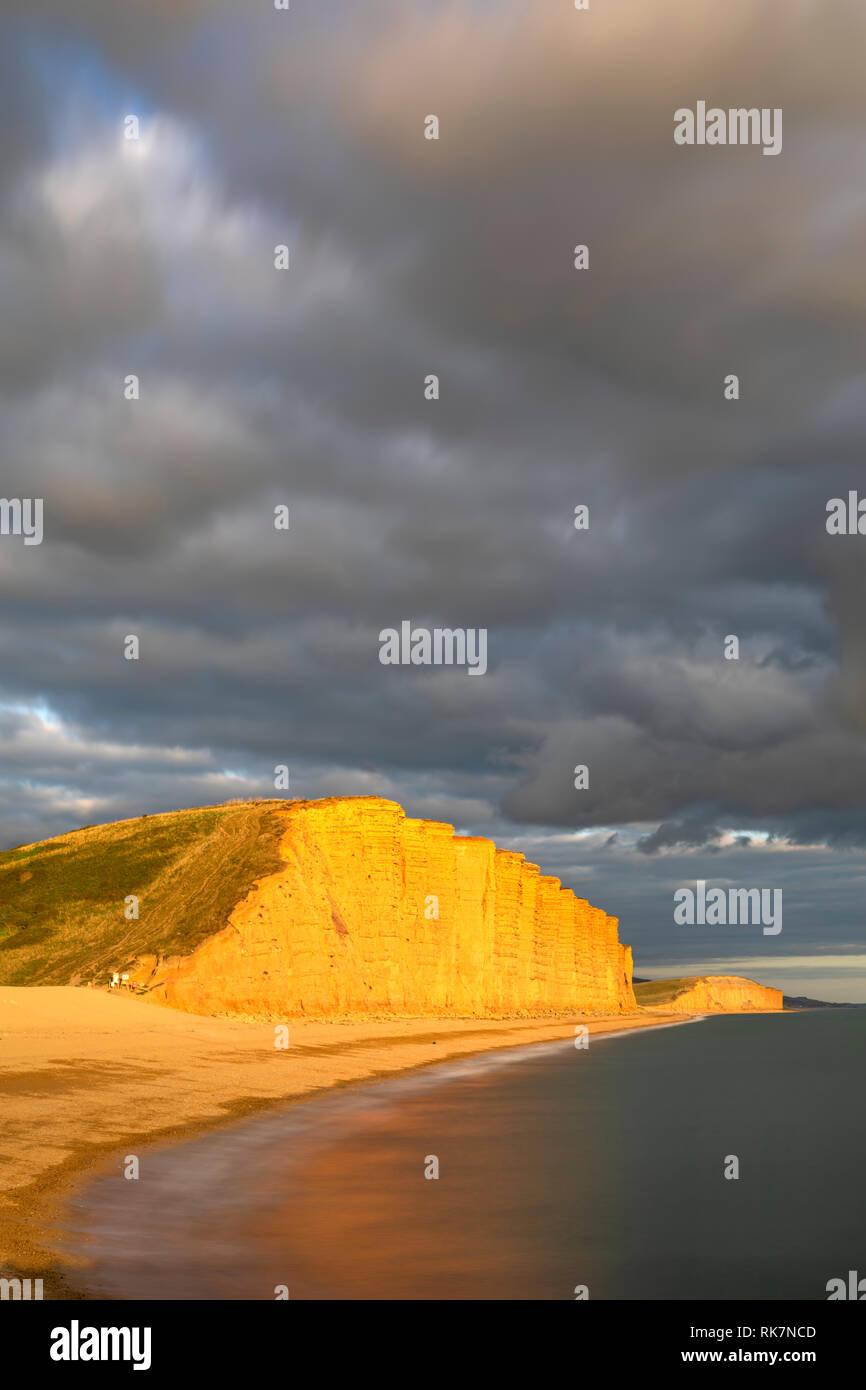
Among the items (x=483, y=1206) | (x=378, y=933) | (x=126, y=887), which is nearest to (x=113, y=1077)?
(x=483, y=1206)

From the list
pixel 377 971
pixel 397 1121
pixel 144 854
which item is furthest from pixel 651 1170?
pixel 144 854

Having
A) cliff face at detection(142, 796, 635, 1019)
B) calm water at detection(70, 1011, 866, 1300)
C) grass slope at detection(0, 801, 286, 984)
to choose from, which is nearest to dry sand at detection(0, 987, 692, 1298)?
calm water at detection(70, 1011, 866, 1300)

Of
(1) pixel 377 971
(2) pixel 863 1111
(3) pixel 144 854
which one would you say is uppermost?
(3) pixel 144 854

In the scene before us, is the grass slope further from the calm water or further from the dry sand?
the calm water

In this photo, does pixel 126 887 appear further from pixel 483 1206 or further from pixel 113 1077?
pixel 483 1206

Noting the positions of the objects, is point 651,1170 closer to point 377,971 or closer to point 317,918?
point 317,918

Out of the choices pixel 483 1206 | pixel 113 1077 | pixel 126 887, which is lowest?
pixel 483 1206

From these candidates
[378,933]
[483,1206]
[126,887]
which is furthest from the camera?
[126,887]
